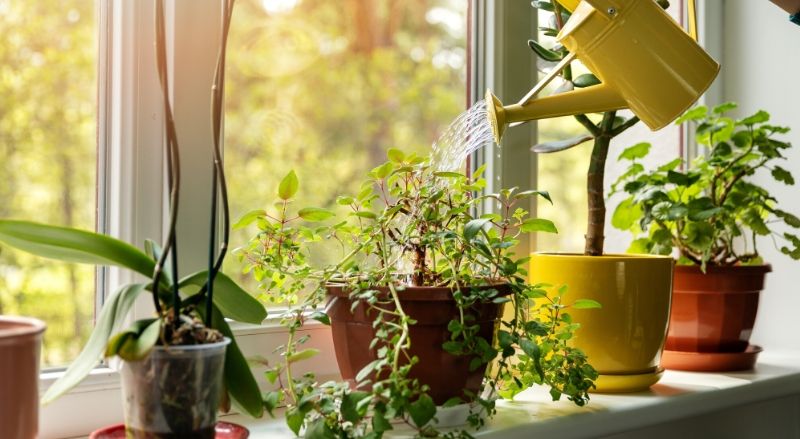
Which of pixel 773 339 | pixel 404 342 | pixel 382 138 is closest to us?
pixel 404 342

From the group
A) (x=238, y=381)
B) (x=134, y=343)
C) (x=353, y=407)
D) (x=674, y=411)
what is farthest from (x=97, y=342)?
(x=674, y=411)

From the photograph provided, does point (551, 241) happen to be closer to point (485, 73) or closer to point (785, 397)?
point (485, 73)

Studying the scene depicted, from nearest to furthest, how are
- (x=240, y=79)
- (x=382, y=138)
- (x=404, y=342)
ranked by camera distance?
1. (x=404, y=342)
2. (x=240, y=79)
3. (x=382, y=138)

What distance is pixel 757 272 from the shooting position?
4.69 ft

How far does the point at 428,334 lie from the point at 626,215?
2.36 ft

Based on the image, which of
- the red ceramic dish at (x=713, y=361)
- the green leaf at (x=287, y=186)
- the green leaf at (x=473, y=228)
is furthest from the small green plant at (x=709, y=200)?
the green leaf at (x=287, y=186)

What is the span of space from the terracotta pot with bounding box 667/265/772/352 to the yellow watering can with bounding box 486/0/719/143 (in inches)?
19.3

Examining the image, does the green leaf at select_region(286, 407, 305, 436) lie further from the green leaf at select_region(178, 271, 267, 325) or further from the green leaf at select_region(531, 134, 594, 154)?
the green leaf at select_region(531, 134, 594, 154)

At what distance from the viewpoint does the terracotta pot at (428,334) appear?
92cm

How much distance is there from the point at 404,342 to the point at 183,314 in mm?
258

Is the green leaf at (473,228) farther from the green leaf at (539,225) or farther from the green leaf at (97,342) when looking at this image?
the green leaf at (97,342)

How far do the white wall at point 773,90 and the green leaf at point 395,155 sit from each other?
1.04 metres

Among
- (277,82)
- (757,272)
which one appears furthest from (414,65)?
(757,272)

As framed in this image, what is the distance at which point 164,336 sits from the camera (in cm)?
74
